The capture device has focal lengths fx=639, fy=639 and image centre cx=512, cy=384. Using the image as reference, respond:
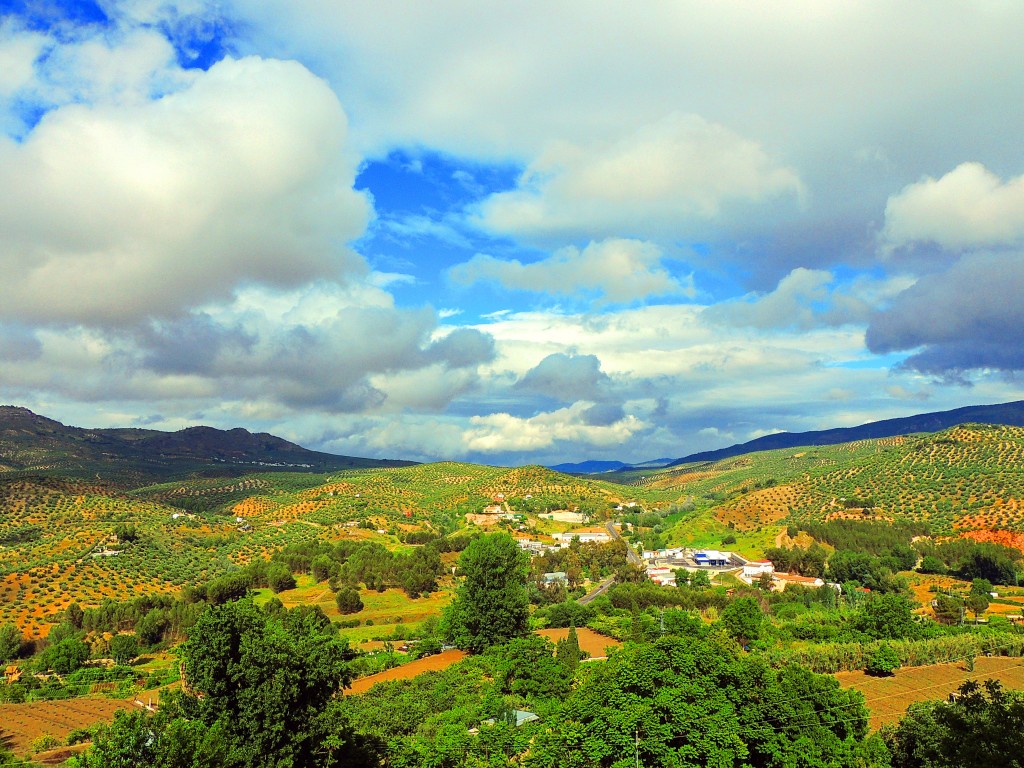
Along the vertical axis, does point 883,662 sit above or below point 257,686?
below

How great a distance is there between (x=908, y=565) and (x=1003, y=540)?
44.2 feet

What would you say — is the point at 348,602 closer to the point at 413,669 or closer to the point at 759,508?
the point at 413,669

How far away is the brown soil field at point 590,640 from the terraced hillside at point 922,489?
223ft

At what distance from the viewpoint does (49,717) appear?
3922 centimetres

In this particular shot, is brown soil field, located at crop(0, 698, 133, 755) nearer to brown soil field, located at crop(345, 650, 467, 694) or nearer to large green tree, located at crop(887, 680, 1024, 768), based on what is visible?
brown soil field, located at crop(345, 650, 467, 694)

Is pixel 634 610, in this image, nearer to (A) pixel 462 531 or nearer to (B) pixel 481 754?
(B) pixel 481 754

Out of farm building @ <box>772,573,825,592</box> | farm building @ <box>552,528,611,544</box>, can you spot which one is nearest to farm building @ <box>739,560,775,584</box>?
farm building @ <box>772,573,825,592</box>

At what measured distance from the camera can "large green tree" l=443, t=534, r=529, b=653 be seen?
56.0 meters

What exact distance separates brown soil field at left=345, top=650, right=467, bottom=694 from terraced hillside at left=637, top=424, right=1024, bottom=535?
84005 mm

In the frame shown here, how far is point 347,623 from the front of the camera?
2916 inches

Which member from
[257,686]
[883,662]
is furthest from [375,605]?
[257,686]

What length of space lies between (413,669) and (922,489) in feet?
343

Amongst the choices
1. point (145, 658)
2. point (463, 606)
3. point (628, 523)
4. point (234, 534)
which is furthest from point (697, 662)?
point (628, 523)

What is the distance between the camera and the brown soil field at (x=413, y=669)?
156ft
